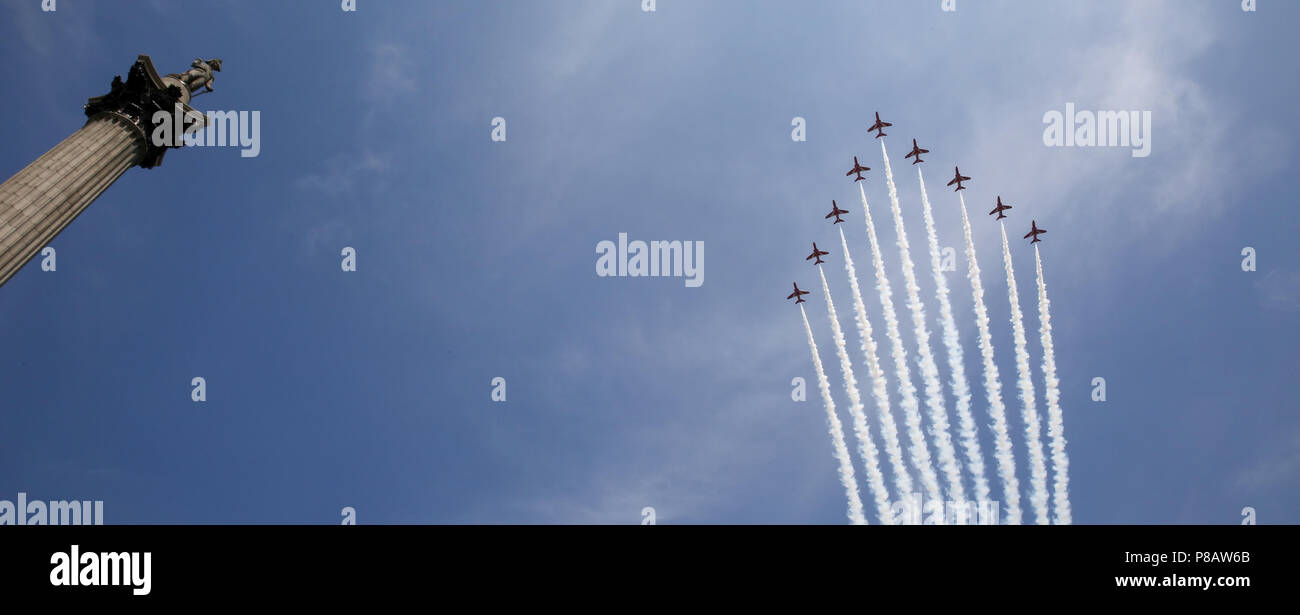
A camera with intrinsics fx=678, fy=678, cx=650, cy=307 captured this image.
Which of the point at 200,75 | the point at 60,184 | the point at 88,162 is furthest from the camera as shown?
the point at 200,75

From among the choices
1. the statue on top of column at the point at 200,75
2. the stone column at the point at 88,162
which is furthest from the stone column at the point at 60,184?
the statue on top of column at the point at 200,75

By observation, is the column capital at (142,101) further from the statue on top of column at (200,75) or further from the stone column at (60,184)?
the statue on top of column at (200,75)

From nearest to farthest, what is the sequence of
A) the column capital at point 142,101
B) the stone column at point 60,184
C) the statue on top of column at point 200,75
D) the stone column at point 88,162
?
the stone column at point 60,184 < the stone column at point 88,162 < the column capital at point 142,101 < the statue on top of column at point 200,75

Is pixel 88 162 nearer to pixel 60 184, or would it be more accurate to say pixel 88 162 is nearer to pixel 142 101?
pixel 60 184

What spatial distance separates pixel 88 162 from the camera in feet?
163

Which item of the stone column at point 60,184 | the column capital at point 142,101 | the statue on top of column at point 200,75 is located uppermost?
the statue on top of column at point 200,75

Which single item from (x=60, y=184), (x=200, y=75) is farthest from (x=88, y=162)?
(x=200, y=75)

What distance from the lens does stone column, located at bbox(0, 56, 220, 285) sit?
43594 millimetres

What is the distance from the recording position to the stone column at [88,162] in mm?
43594

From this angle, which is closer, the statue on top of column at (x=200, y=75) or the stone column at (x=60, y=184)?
the stone column at (x=60, y=184)
